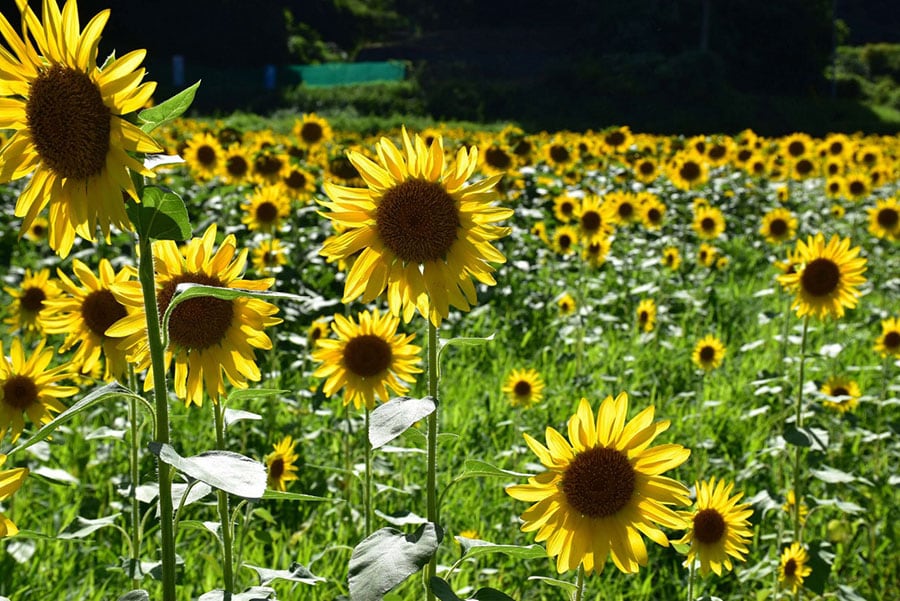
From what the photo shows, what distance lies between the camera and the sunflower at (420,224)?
5.17 feet

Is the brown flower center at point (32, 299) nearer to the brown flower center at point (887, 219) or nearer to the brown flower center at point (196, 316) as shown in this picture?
the brown flower center at point (196, 316)

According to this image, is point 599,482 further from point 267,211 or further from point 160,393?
point 267,211

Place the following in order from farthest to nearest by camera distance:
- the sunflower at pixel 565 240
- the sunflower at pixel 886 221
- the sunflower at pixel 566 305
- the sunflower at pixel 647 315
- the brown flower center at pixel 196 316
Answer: the sunflower at pixel 886 221 → the sunflower at pixel 565 240 → the sunflower at pixel 566 305 → the sunflower at pixel 647 315 → the brown flower center at pixel 196 316

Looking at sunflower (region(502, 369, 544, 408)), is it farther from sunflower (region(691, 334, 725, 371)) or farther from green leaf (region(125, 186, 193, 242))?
green leaf (region(125, 186, 193, 242))

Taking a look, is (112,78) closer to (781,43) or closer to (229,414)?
(229,414)

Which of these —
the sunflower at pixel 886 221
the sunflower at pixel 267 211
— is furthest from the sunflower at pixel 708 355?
the sunflower at pixel 886 221

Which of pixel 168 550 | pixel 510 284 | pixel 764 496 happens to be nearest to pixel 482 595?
pixel 168 550

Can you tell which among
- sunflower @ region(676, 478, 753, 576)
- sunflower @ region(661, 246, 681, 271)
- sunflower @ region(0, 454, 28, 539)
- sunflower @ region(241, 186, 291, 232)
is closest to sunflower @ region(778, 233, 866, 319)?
sunflower @ region(676, 478, 753, 576)

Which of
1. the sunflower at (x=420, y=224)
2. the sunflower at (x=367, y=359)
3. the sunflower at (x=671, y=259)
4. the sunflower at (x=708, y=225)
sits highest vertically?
the sunflower at (x=420, y=224)

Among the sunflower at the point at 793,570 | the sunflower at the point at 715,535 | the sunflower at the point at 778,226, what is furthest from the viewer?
the sunflower at the point at 778,226

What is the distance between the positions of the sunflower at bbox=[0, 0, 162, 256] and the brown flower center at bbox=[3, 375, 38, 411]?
1.03 m

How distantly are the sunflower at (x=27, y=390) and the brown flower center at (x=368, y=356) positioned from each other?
2.23 feet

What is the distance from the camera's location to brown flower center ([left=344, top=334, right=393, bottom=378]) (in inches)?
96.3

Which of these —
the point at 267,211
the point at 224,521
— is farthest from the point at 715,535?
the point at 267,211
